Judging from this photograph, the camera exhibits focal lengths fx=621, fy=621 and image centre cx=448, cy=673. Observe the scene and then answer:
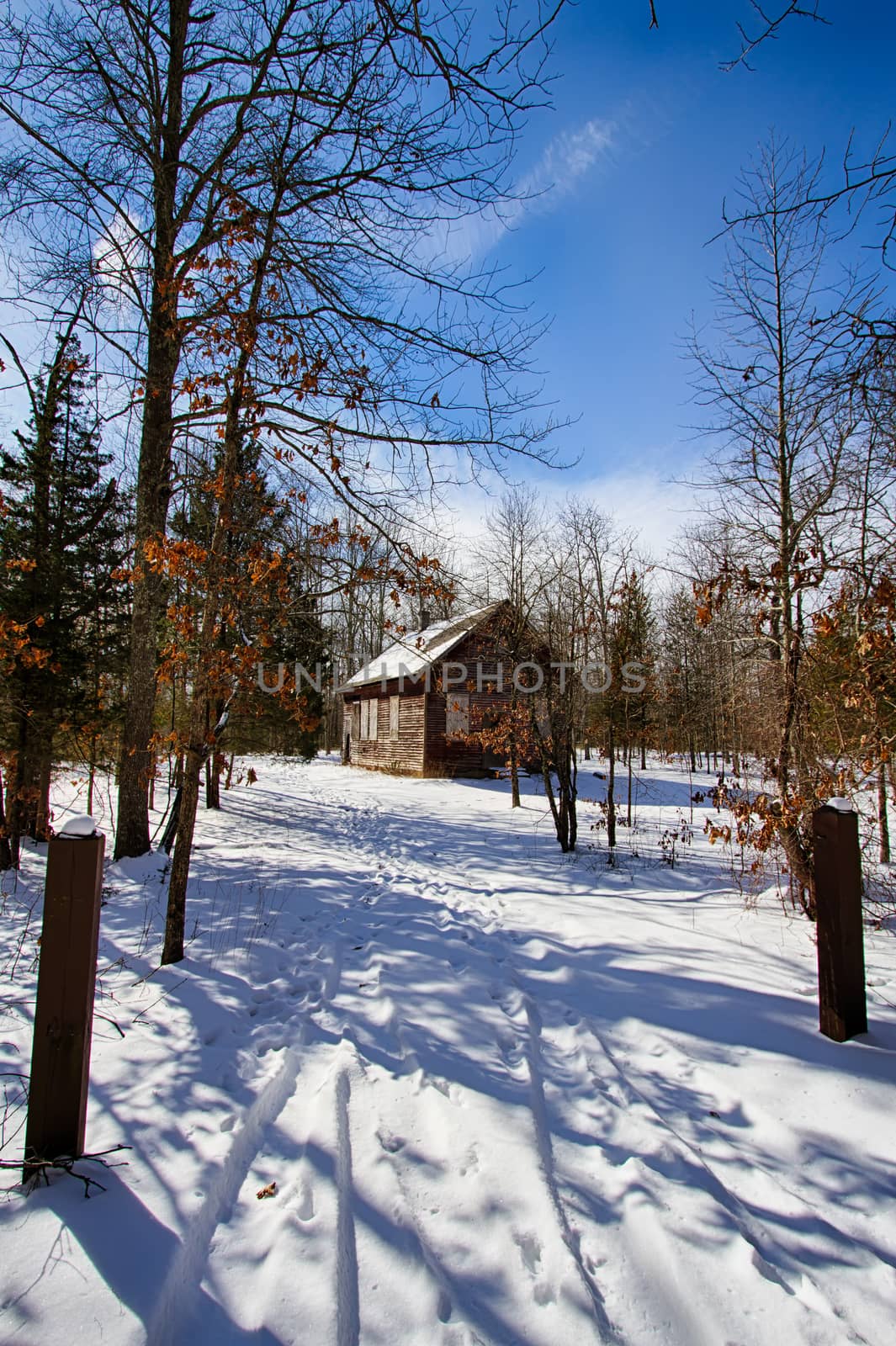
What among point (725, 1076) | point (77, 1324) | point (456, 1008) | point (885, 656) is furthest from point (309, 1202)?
point (885, 656)

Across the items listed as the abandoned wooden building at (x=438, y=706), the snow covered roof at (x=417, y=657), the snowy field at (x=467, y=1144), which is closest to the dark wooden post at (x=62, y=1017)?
the snowy field at (x=467, y=1144)

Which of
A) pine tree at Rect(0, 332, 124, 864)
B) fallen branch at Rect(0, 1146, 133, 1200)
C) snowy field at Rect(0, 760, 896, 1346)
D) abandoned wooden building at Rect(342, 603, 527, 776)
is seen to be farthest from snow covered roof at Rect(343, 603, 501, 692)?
fallen branch at Rect(0, 1146, 133, 1200)

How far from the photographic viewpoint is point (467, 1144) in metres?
2.60

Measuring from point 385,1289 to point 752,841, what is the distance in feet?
13.6

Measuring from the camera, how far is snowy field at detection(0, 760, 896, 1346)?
1.83m

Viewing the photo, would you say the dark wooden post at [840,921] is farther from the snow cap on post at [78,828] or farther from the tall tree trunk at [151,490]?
the tall tree trunk at [151,490]

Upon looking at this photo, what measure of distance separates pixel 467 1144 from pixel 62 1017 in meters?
1.68

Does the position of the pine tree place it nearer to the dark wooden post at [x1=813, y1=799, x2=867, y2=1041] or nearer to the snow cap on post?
the snow cap on post

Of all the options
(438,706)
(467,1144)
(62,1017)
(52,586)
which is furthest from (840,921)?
(438,706)

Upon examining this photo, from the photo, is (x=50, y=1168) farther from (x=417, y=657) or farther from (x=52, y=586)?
(x=417, y=657)

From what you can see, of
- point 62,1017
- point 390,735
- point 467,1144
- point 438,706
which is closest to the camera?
point 62,1017

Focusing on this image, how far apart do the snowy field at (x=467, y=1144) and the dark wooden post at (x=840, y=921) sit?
0.47 ft

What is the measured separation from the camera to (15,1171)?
2.27 metres

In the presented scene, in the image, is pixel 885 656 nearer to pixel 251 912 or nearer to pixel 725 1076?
pixel 725 1076
